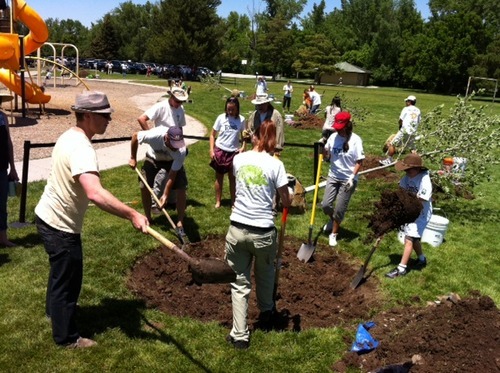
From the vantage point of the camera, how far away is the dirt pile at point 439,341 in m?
3.89

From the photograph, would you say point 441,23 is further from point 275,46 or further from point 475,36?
point 275,46

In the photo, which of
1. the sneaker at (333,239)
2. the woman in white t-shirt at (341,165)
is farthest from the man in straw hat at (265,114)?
the sneaker at (333,239)

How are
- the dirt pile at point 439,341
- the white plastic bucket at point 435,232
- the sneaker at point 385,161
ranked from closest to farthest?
1. the dirt pile at point 439,341
2. the white plastic bucket at point 435,232
3. the sneaker at point 385,161

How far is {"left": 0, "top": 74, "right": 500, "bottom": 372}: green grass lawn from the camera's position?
13.5 feet

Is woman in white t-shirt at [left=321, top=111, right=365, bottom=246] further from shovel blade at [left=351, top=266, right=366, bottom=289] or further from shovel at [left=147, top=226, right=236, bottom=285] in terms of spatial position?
shovel at [left=147, top=226, right=236, bottom=285]

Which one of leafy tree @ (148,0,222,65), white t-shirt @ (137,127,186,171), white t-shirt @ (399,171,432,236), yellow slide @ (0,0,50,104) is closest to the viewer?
white t-shirt @ (399,171,432,236)

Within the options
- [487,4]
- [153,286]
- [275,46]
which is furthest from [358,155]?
[487,4]

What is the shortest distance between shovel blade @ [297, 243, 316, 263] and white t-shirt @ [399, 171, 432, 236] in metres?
1.44

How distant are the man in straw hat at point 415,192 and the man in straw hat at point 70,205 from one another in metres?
3.78

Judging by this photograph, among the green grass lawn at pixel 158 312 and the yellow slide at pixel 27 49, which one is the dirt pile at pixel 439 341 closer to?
the green grass lawn at pixel 158 312

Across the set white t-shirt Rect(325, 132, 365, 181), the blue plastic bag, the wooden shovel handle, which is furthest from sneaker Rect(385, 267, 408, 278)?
the wooden shovel handle

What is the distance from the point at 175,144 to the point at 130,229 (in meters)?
1.72

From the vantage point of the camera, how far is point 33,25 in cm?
1831

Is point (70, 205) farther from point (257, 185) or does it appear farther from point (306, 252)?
point (306, 252)
